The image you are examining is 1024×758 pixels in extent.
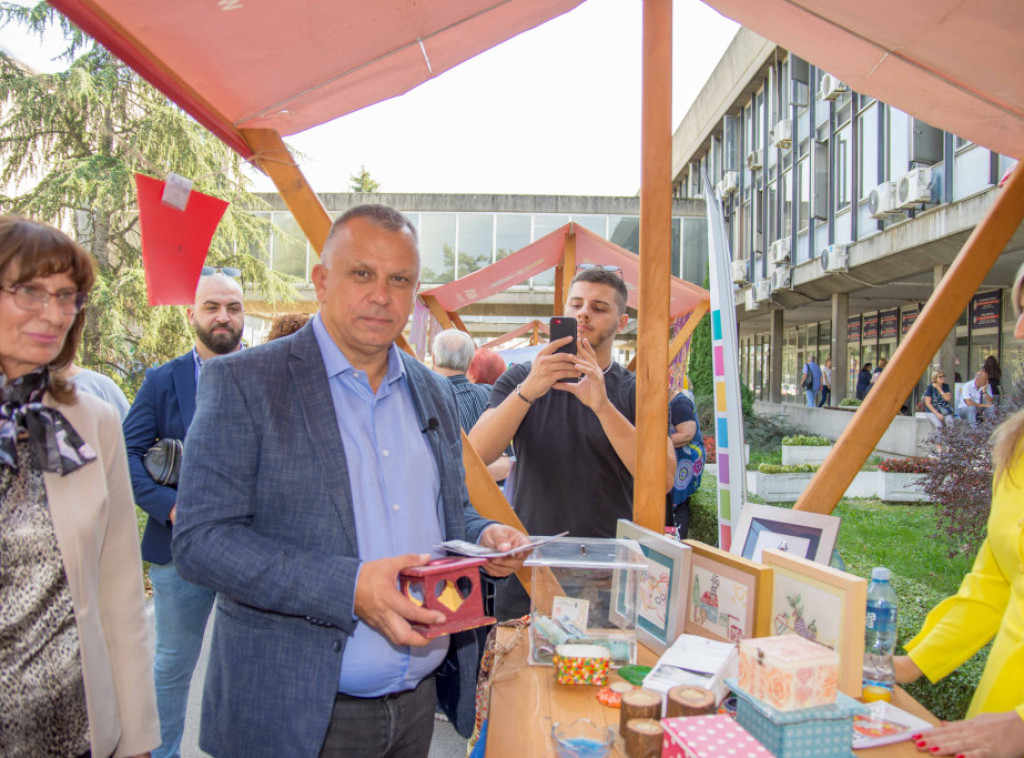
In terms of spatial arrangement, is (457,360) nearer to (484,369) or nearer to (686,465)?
(484,369)

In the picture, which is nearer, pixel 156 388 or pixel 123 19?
pixel 123 19

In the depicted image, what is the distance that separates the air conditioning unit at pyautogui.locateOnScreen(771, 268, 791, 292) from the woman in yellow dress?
59.4ft

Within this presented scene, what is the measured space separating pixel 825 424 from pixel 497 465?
13458mm

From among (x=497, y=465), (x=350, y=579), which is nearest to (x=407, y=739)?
(x=350, y=579)

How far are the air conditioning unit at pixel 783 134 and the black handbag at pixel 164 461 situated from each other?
1861cm

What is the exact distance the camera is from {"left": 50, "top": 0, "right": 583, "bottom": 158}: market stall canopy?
1.80 m

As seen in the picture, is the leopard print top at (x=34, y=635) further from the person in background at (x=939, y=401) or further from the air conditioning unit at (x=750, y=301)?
the air conditioning unit at (x=750, y=301)

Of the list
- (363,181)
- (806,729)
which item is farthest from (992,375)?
(363,181)

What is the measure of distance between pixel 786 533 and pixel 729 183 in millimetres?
23010

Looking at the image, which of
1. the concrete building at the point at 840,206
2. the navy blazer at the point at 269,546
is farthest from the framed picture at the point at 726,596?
the concrete building at the point at 840,206

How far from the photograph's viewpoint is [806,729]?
4.35 feet

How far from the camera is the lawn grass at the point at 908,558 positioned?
9.14 feet

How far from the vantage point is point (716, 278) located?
3.17 metres

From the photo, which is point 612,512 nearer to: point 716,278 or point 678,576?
point 678,576
